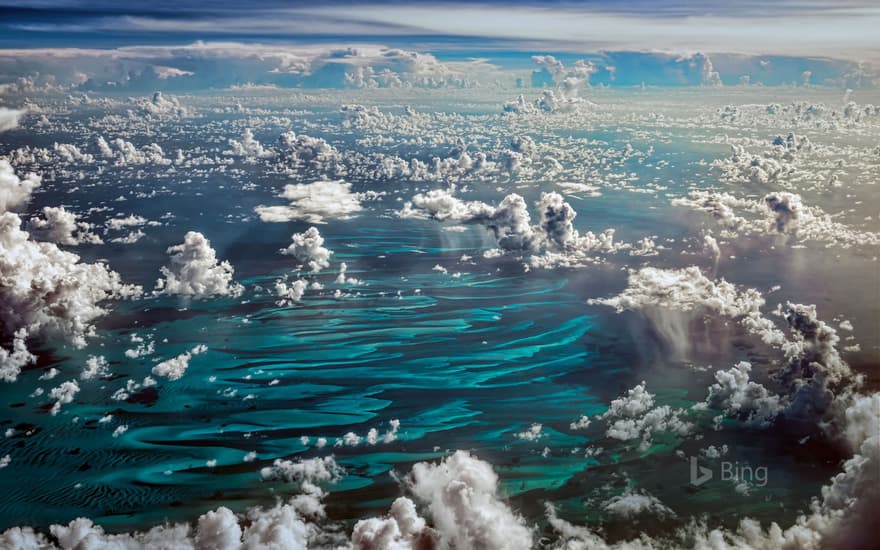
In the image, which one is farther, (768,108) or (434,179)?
(434,179)

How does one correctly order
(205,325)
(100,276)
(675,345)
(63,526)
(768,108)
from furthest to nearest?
1. (768,108)
2. (100,276)
3. (205,325)
4. (675,345)
5. (63,526)

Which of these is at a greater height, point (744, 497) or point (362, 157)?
point (362, 157)

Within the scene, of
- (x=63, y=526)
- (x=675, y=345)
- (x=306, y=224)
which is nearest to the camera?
(x=63, y=526)

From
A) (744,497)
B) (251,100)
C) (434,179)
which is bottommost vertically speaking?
(744,497)

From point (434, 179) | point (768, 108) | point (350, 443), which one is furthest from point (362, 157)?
point (350, 443)

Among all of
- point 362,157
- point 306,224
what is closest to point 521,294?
point 306,224

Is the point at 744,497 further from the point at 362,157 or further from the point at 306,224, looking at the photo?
the point at 362,157

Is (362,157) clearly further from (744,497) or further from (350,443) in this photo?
(744,497)

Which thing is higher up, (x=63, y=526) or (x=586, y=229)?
(x=586, y=229)

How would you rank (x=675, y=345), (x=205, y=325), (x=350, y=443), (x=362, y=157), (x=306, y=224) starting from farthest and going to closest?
(x=362, y=157) → (x=306, y=224) → (x=205, y=325) → (x=675, y=345) → (x=350, y=443)
